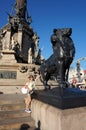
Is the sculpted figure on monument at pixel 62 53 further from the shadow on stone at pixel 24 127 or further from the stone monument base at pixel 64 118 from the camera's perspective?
the shadow on stone at pixel 24 127

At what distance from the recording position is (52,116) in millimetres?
5066

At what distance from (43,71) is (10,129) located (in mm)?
2909

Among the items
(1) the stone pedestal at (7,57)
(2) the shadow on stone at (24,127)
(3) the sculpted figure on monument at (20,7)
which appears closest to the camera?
(2) the shadow on stone at (24,127)

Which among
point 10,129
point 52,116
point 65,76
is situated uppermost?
point 65,76

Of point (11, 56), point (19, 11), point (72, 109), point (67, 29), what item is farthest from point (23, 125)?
point (19, 11)

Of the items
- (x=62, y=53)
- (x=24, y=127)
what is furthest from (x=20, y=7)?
(x=24, y=127)

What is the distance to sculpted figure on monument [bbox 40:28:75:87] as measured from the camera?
636 cm

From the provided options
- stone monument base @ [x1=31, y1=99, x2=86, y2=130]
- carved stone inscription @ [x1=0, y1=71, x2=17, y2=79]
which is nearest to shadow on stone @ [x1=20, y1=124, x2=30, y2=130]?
stone monument base @ [x1=31, y1=99, x2=86, y2=130]

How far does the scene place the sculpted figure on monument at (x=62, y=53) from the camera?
20.9 ft

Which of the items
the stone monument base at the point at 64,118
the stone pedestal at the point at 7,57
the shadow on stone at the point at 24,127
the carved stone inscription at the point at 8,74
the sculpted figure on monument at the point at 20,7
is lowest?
the shadow on stone at the point at 24,127

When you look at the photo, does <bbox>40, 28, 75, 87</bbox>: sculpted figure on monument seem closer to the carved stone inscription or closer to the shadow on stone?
the shadow on stone

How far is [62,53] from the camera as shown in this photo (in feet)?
21.6

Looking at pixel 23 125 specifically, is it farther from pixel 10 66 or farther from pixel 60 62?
pixel 10 66

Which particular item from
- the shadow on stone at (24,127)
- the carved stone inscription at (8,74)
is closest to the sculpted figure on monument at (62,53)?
the shadow on stone at (24,127)
